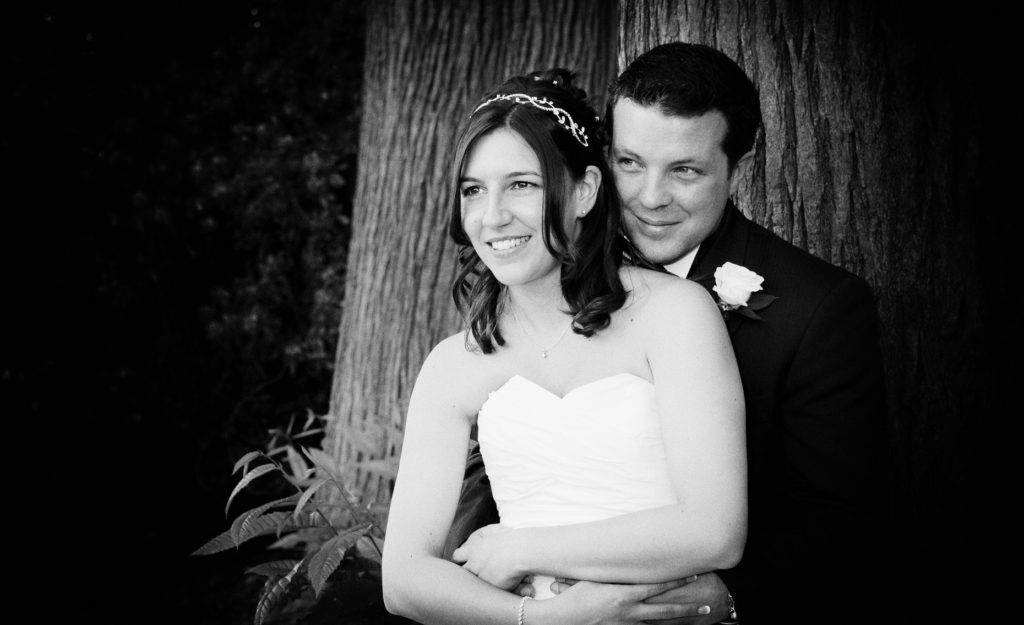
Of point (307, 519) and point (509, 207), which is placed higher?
point (509, 207)

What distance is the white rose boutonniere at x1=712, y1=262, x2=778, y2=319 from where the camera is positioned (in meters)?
2.44

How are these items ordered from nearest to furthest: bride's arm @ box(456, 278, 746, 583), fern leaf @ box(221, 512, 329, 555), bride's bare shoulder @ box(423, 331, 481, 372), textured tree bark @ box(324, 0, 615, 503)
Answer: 1. bride's arm @ box(456, 278, 746, 583)
2. bride's bare shoulder @ box(423, 331, 481, 372)
3. fern leaf @ box(221, 512, 329, 555)
4. textured tree bark @ box(324, 0, 615, 503)

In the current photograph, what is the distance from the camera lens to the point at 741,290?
2432 millimetres

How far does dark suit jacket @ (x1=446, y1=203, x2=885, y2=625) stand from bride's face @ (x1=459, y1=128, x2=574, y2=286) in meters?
0.61

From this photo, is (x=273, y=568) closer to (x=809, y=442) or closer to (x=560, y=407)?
(x=560, y=407)

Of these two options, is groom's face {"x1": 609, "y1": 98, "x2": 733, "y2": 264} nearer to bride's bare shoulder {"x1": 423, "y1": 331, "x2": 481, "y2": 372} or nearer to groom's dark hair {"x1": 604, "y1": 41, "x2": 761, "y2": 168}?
groom's dark hair {"x1": 604, "y1": 41, "x2": 761, "y2": 168}

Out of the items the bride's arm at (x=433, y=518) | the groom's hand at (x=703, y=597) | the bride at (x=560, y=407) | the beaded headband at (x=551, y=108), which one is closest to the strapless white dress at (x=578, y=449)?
the bride at (x=560, y=407)

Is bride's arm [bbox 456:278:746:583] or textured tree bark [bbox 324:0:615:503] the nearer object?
bride's arm [bbox 456:278:746:583]

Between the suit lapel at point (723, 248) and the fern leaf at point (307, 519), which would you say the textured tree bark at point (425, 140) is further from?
the suit lapel at point (723, 248)

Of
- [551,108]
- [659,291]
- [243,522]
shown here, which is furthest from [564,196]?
[243,522]

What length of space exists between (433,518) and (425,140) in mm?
2839

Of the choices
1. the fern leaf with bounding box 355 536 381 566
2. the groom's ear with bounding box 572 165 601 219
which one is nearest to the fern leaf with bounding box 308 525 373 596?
the fern leaf with bounding box 355 536 381 566

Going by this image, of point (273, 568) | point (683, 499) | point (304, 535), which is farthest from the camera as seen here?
point (304, 535)

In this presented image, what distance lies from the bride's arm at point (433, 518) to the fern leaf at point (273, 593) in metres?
0.87
